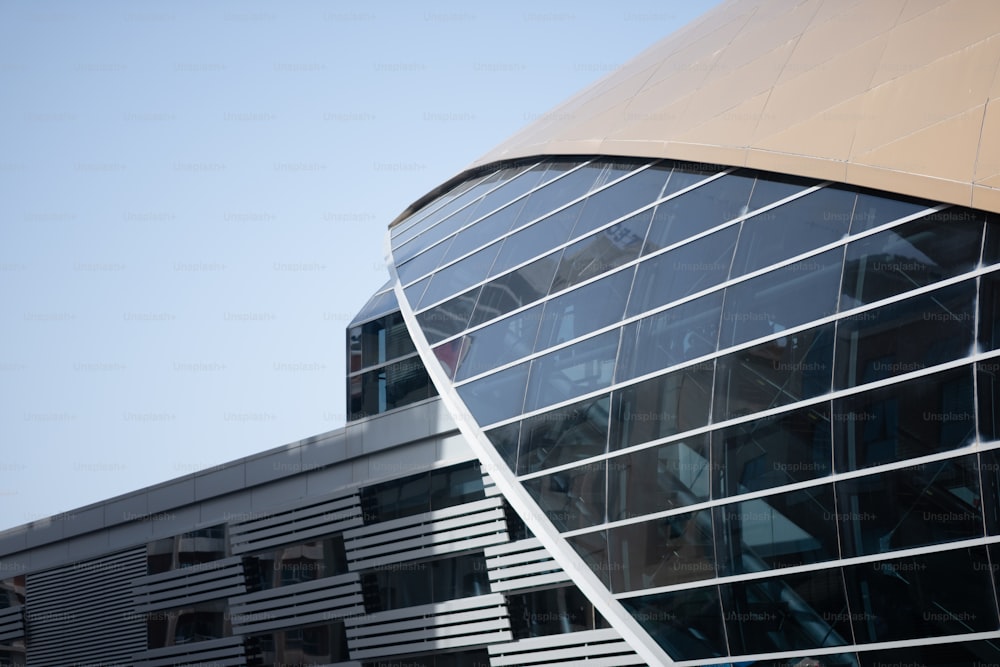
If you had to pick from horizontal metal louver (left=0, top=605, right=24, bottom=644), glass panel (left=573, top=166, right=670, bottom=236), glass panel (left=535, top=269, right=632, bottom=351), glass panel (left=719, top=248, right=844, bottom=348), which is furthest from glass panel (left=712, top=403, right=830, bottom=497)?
horizontal metal louver (left=0, top=605, right=24, bottom=644)

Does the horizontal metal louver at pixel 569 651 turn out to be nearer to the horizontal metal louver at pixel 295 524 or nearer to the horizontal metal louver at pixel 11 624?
the horizontal metal louver at pixel 295 524

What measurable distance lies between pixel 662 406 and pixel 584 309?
308 centimetres

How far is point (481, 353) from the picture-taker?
21.1 m

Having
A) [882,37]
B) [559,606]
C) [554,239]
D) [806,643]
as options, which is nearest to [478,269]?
[554,239]

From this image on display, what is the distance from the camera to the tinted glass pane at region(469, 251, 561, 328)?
67.7 ft

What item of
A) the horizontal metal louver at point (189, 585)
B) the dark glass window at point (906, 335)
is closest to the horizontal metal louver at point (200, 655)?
the horizontal metal louver at point (189, 585)

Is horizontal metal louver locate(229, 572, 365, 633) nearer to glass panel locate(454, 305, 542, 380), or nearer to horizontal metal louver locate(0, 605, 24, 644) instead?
glass panel locate(454, 305, 542, 380)

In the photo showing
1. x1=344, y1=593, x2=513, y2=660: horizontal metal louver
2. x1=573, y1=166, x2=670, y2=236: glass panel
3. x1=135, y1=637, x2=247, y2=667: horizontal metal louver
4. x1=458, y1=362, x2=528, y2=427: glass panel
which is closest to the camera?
x1=573, y1=166, x2=670, y2=236: glass panel

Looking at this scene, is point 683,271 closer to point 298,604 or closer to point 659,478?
point 659,478

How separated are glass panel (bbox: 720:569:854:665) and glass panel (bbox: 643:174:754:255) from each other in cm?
579

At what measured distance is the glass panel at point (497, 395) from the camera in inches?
774

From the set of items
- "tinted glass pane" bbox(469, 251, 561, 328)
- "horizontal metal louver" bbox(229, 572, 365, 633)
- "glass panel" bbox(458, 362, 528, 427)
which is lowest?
"horizontal metal louver" bbox(229, 572, 365, 633)

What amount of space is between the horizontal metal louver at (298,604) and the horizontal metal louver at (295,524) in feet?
3.71

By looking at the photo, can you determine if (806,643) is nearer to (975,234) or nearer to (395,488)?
(975,234)
